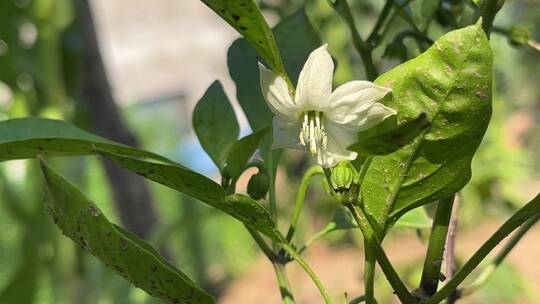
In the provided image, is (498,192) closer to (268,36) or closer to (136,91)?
(268,36)

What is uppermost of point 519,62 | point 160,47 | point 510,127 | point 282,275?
point 160,47

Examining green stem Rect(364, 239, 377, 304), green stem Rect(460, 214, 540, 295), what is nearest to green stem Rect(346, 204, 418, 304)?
green stem Rect(364, 239, 377, 304)

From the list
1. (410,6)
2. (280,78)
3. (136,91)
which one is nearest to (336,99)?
(280,78)

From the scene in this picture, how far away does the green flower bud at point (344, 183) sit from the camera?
0.28 meters

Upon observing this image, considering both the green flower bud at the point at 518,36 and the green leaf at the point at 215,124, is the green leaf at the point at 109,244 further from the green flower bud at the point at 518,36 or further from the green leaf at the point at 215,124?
the green flower bud at the point at 518,36

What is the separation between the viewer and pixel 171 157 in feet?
10.3

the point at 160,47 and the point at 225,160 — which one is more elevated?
the point at 160,47

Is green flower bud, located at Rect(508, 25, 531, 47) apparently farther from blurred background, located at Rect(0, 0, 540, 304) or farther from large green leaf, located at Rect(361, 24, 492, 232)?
large green leaf, located at Rect(361, 24, 492, 232)

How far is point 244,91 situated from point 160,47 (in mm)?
5412

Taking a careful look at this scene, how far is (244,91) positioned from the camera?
0.41 m

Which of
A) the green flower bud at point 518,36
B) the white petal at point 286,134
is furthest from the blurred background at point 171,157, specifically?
the white petal at point 286,134

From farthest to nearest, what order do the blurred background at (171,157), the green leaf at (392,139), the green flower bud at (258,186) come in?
the blurred background at (171,157)
the green flower bud at (258,186)
the green leaf at (392,139)

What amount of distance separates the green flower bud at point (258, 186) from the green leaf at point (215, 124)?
2 cm

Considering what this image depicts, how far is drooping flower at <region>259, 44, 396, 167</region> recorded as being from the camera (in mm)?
286
